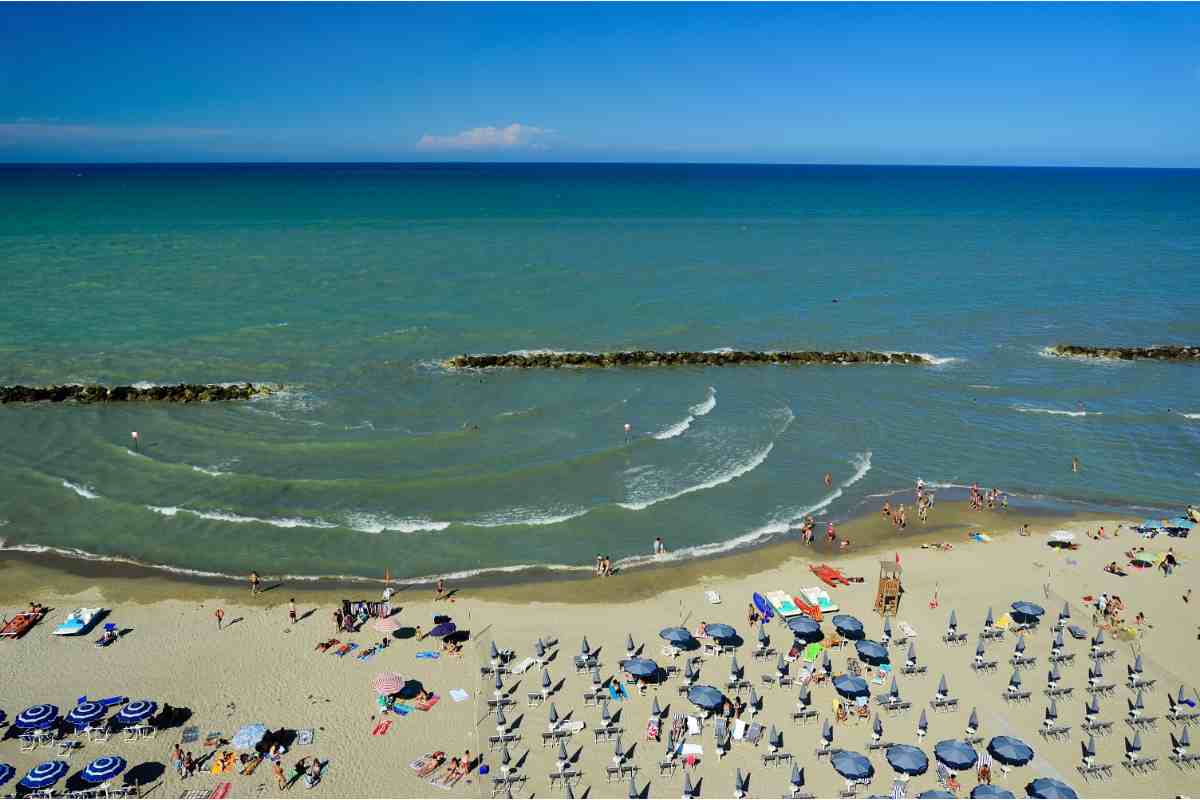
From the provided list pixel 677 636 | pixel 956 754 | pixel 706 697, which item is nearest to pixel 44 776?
pixel 706 697

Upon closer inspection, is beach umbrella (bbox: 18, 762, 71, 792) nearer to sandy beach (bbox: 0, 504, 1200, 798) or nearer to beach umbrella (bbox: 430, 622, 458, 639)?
sandy beach (bbox: 0, 504, 1200, 798)

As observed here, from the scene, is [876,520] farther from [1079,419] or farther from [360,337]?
[360,337]

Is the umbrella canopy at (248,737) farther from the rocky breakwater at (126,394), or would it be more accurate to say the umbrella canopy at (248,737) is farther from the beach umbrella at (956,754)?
the rocky breakwater at (126,394)

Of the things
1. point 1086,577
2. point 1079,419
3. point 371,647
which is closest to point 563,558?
point 371,647

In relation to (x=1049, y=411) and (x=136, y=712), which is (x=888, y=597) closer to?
(x=136, y=712)

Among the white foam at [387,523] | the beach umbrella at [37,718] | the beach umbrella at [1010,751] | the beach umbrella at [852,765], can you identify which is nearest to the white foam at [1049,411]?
the beach umbrella at [1010,751]

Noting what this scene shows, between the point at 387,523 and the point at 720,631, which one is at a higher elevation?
the point at 387,523
